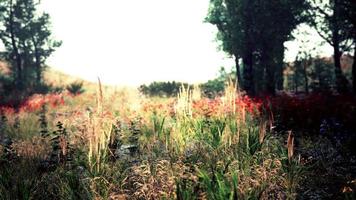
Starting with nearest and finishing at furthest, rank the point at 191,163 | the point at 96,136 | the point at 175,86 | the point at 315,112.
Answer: the point at 96,136
the point at 191,163
the point at 315,112
the point at 175,86

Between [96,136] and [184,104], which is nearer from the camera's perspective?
[96,136]

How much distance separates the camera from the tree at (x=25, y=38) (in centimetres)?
2550

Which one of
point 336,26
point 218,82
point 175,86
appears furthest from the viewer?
point 175,86

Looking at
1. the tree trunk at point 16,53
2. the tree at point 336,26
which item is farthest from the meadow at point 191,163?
the tree trunk at point 16,53

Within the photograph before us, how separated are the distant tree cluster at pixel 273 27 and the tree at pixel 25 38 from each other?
15.2 m

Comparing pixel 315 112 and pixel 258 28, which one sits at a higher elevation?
pixel 258 28

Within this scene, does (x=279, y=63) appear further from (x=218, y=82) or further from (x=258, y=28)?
(x=218, y=82)

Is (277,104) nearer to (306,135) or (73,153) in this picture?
(306,135)

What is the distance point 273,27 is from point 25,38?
1862cm

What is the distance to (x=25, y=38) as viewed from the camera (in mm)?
26406

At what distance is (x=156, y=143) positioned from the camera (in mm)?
6785

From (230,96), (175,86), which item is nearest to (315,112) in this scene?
(230,96)

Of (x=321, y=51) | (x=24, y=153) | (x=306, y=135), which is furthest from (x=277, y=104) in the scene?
(x=321, y=51)

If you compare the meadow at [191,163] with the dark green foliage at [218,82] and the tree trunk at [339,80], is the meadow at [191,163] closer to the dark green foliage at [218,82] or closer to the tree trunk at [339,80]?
the tree trunk at [339,80]
